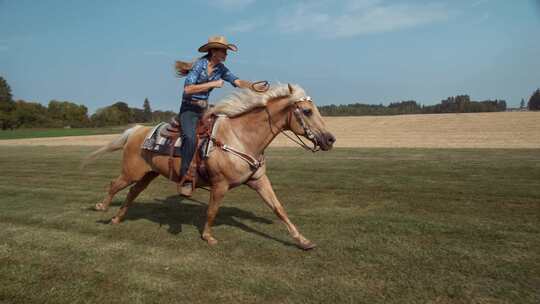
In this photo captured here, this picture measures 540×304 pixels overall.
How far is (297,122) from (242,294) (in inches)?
102

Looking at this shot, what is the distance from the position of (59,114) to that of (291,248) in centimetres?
12285

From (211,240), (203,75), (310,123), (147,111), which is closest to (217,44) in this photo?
(203,75)

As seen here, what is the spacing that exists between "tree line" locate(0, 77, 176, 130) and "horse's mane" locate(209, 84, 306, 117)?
252 ft

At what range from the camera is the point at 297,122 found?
5492 mm

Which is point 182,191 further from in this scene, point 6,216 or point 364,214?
point 6,216

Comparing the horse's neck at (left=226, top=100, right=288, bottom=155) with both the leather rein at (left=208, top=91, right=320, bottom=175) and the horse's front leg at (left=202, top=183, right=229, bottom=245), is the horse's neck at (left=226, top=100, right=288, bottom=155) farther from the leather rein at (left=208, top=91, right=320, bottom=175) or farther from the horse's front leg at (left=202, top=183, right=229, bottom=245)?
the horse's front leg at (left=202, top=183, right=229, bottom=245)

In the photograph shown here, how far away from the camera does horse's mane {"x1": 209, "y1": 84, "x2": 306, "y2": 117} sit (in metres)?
5.54

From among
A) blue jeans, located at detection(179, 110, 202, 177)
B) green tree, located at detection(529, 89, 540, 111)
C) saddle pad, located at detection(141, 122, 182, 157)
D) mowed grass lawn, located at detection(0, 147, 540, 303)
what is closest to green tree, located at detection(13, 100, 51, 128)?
mowed grass lawn, located at detection(0, 147, 540, 303)

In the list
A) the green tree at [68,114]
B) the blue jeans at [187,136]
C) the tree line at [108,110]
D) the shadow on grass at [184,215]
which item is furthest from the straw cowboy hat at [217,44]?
the green tree at [68,114]

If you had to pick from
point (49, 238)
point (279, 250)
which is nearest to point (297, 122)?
point (279, 250)

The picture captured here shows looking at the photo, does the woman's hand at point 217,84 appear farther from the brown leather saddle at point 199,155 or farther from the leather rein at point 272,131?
the leather rein at point 272,131

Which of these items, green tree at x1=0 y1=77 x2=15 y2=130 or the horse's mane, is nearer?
the horse's mane

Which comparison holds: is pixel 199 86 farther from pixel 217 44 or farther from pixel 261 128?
pixel 261 128

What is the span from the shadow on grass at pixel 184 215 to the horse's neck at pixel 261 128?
1576mm
